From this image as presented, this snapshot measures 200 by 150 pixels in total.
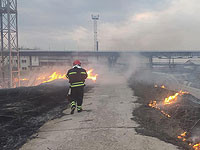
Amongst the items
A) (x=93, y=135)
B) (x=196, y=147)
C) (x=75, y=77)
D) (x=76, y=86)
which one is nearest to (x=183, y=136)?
(x=196, y=147)

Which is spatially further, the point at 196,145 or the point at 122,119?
the point at 122,119

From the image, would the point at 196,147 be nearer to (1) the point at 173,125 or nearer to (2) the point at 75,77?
(1) the point at 173,125

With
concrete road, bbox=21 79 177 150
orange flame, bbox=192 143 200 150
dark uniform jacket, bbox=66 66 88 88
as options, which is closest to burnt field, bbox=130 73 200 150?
orange flame, bbox=192 143 200 150

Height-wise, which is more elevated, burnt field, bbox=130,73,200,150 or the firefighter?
the firefighter

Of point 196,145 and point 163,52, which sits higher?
point 163,52

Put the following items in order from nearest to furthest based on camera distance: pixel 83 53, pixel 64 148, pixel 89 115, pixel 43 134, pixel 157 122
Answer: pixel 64 148, pixel 43 134, pixel 157 122, pixel 89 115, pixel 83 53

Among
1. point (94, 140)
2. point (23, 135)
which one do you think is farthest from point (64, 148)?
point (23, 135)

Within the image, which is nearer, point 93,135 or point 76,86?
point 93,135

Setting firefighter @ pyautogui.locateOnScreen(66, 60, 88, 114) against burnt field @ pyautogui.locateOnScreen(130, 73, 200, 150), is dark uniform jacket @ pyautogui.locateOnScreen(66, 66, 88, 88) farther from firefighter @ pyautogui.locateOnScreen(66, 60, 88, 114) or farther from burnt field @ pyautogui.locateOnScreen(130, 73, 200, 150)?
burnt field @ pyautogui.locateOnScreen(130, 73, 200, 150)

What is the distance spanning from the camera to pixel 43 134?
162 inches

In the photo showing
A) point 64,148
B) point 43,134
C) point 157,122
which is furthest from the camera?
point 157,122

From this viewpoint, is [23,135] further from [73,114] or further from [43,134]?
[73,114]

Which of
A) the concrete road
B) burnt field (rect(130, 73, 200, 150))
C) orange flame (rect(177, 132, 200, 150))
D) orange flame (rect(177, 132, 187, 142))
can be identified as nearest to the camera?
the concrete road

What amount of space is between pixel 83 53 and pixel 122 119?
47700 mm
